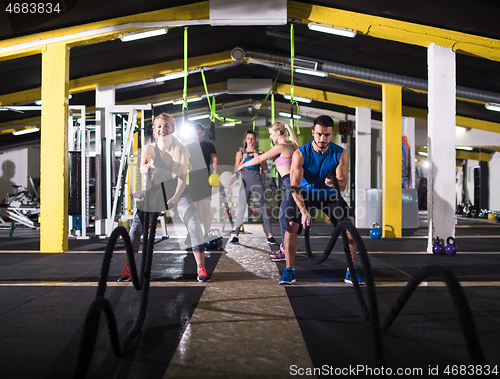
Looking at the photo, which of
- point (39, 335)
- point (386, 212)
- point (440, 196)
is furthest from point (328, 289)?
point (386, 212)

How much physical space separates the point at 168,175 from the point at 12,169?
13999 millimetres

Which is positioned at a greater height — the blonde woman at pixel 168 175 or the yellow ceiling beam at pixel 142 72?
the yellow ceiling beam at pixel 142 72

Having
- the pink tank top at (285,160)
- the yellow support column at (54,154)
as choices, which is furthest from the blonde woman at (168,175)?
the yellow support column at (54,154)

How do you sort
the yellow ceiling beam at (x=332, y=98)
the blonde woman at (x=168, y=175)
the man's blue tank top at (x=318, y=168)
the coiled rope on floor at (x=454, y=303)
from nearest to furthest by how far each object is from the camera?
the coiled rope on floor at (x=454, y=303) < the blonde woman at (x=168, y=175) < the man's blue tank top at (x=318, y=168) < the yellow ceiling beam at (x=332, y=98)

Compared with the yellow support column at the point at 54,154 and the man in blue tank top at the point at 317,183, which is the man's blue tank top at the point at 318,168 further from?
the yellow support column at the point at 54,154

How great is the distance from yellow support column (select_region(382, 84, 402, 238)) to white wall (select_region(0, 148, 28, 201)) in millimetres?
13535

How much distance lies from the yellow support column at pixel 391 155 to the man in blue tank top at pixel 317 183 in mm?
4826

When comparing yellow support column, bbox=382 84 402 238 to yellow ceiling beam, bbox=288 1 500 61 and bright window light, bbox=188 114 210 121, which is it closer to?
yellow ceiling beam, bbox=288 1 500 61

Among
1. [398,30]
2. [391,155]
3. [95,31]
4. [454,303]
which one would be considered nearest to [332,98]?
[391,155]

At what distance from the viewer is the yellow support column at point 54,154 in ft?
17.3

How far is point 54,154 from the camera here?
5.32 m

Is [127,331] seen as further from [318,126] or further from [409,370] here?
[318,126]

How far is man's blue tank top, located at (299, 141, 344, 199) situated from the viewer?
3285mm

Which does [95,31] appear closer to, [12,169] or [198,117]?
[198,117]
